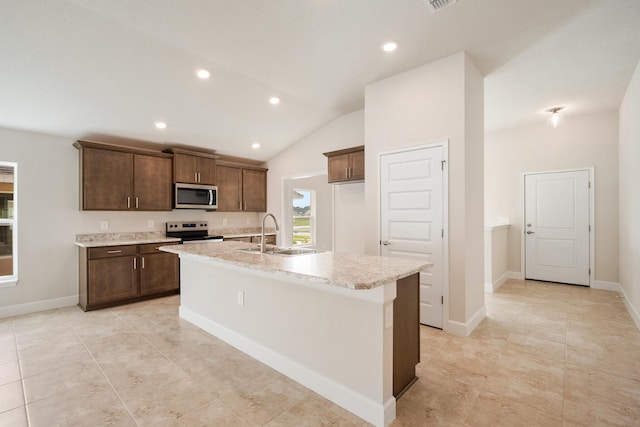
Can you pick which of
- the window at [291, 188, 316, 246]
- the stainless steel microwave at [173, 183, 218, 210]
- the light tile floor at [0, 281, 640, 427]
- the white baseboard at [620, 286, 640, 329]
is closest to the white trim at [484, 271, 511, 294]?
the light tile floor at [0, 281, 640, 427]

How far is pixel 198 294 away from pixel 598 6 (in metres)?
4.60

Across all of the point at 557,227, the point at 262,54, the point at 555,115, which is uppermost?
the point at 262,54

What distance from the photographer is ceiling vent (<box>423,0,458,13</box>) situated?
2324 millimetres

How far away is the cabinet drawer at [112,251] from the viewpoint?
12.8 ft

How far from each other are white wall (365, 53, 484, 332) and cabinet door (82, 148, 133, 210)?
349 centimetres

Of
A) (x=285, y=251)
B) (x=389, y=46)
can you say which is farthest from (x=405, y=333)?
(x=389, y=46)

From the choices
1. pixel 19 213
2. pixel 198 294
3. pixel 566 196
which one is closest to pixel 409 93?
pixel 198 294

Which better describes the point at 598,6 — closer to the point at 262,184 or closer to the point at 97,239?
the point at 262,184

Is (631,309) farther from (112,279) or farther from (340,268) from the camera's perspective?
(112,279)

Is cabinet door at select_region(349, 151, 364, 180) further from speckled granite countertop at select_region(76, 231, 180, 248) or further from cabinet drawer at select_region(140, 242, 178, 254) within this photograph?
cabinet drawer at select_region(140, 242, 178, 254)

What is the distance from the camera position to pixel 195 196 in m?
5.00

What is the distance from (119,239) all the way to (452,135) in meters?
4.77

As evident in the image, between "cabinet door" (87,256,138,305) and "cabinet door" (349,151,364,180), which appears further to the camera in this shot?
"cabinet door" (349,151,364,180)

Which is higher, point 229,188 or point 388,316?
point 229,188
